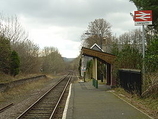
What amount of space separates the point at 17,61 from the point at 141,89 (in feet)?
65.7

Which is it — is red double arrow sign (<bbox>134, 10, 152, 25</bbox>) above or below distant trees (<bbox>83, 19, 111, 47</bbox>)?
below

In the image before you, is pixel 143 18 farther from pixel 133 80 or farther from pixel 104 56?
pixel 104 56

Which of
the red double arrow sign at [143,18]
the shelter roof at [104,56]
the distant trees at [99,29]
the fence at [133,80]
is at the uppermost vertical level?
the distant trees at [99,29]

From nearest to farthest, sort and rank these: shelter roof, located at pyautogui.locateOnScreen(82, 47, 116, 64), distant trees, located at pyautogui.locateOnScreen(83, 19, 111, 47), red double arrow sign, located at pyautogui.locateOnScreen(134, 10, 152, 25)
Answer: red double arrow sign, located at pyautogui.locateOnScreen(134, 10, 152, 25)
shelter roof, located at pyautogui.locateOnScreen(82, 47, 116, 64)
distant trees, located at pyautogui.locateOnScreen(83, 19, 111, 47)

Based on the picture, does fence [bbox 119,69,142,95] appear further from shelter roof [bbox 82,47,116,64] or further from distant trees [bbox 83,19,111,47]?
distant trees [bbox 83,19,111,47]

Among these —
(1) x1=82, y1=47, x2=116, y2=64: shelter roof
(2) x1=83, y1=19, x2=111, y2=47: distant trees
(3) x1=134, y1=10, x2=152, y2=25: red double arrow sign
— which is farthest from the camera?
(2) x1=83, y1=19, x2=111, y2=47: distant trees

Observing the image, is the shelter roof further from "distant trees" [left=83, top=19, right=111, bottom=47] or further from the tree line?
"distant trees" [left=83, top=19, right=111, bottom=47]

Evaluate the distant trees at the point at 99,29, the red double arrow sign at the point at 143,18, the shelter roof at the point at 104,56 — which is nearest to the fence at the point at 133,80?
the red double arrow sign at the point at 143,18

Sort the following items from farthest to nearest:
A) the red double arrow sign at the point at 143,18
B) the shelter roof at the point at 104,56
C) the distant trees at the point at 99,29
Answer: the distant trees at the point at 99,29
the shelter roof at the point at 104,56
the red double arrow sign at the point at 143,18

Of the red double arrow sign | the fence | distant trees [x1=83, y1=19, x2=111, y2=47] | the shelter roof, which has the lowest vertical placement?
the fence

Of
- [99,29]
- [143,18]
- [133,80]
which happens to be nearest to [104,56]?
[133,80]

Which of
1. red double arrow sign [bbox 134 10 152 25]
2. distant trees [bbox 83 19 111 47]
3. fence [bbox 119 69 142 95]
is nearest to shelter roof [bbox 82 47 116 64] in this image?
fence [bbox 119 69 142 95]

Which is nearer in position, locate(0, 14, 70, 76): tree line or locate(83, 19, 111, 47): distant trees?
locate(0, 14, 70, 76): tree line

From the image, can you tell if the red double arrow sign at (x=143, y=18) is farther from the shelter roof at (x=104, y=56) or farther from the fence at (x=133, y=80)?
the shelter roof at (x=104, y=56)
